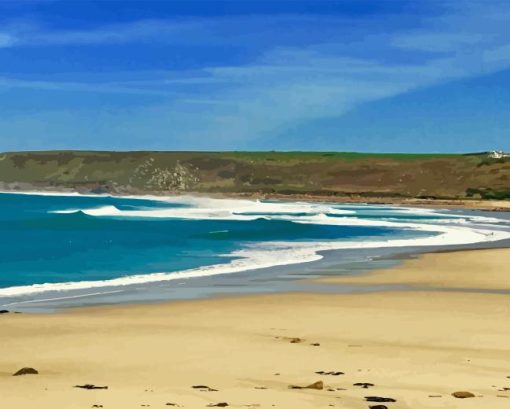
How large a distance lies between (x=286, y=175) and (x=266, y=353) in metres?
166

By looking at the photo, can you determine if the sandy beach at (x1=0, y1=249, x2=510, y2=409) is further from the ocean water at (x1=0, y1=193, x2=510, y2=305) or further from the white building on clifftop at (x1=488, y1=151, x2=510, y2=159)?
the white building on clifftop at (x1=488, y1=151, x2=510, y2=159)

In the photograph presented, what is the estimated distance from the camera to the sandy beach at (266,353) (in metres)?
8.59

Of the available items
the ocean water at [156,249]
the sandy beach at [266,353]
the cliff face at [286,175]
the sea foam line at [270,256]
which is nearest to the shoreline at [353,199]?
the cliff face at [286,175]

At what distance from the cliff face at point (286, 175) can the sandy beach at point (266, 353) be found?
120 metres

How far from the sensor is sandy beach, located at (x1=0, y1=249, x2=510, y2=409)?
338 inches

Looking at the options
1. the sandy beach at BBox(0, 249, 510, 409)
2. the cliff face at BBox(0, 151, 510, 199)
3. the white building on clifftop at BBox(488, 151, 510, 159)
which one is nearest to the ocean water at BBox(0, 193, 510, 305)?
the sandy beach at BBox(0, 249, 510, 409)

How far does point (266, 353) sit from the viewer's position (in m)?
11.0

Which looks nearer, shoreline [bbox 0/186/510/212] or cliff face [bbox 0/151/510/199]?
shoreline [bbox 0/186/510/212]

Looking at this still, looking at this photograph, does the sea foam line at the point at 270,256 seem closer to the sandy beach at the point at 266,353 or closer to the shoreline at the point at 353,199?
the sandy beach at the point at 266,353

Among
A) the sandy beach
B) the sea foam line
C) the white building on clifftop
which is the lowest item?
the sea foam line

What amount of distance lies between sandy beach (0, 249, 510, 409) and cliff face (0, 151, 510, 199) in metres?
120

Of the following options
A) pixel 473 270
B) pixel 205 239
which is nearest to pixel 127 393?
pixel 473 270

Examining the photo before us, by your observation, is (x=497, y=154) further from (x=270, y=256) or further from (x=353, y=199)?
(x=270, y=256)

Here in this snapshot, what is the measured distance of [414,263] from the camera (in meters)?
27.0
